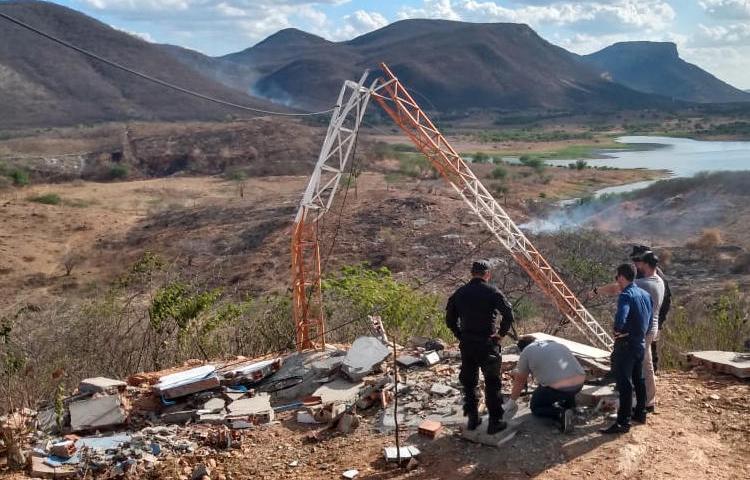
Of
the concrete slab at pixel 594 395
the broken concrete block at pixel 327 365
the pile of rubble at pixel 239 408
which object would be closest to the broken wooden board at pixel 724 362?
the pile of rubble at pixel 239 408

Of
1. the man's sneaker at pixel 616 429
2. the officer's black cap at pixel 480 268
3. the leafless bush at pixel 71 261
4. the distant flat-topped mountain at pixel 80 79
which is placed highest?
the distant flat-topped mountain at pixel 80 79

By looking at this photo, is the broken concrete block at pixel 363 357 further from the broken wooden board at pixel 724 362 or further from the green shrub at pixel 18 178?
the green shrub at pixel 18 178

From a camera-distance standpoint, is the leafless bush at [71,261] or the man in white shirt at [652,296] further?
the leafless bush at [71,261]

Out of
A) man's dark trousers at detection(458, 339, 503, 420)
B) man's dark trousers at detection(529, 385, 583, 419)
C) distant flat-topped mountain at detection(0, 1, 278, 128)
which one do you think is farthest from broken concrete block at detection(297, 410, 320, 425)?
distant flat-topped mountain at detection(0, 1, 278, 128)

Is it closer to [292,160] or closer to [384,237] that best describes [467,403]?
[384,237]

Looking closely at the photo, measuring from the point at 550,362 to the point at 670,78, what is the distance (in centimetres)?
19513

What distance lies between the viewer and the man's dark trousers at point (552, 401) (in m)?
6.54

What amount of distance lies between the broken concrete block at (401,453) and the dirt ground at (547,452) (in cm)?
9

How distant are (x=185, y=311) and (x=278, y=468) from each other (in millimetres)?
5436

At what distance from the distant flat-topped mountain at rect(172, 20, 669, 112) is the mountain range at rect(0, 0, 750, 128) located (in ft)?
0.80

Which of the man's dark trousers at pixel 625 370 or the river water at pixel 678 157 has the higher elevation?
the river water at pixel 678 157

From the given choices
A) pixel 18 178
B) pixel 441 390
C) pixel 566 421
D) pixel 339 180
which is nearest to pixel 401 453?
pixel 441 390

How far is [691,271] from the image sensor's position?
23484 millimetres

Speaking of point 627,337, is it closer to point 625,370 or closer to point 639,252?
point 625,370
